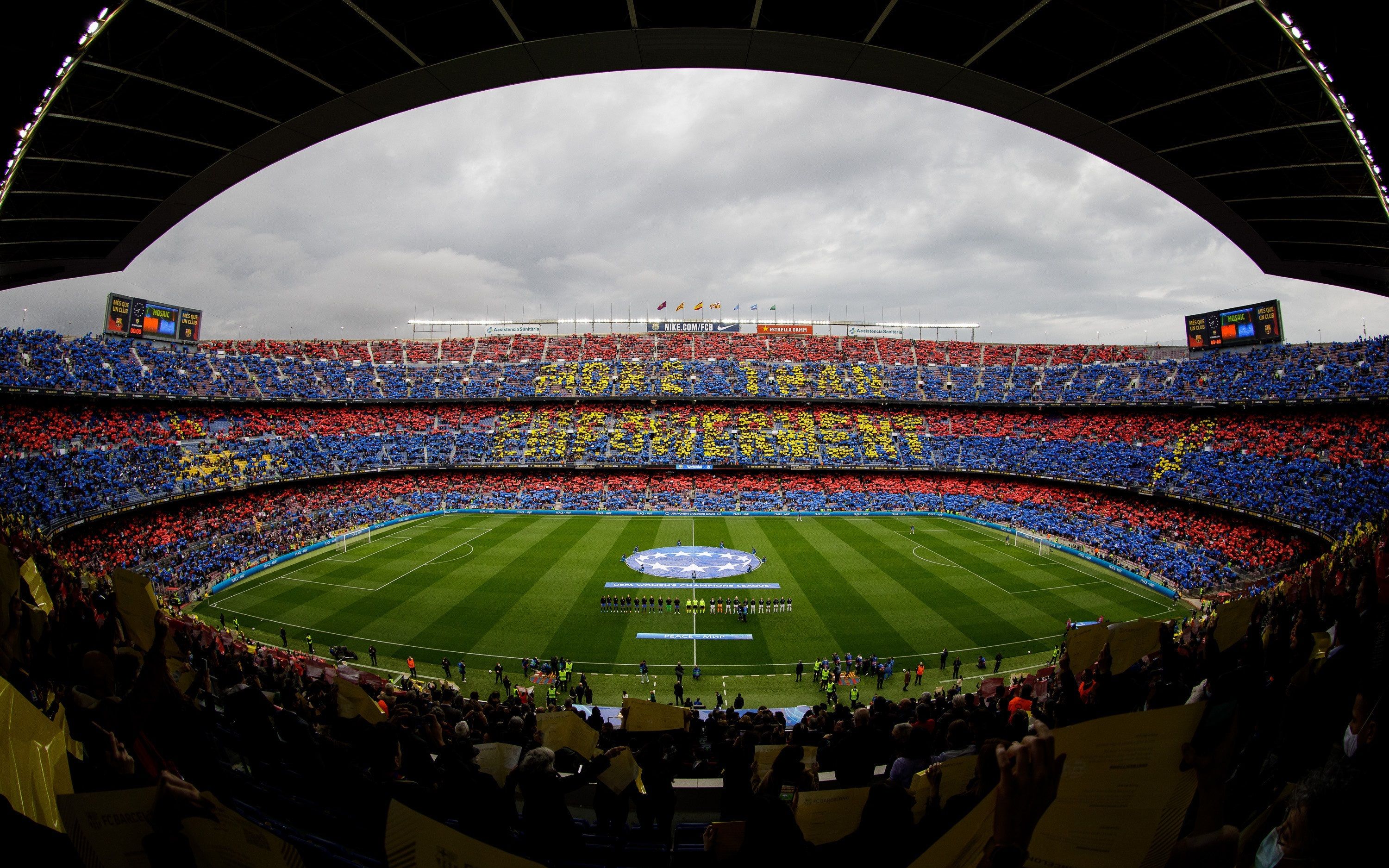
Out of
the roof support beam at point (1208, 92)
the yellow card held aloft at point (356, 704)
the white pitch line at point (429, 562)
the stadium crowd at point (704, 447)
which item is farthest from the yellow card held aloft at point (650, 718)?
the stadium crowd at point (704, 447)

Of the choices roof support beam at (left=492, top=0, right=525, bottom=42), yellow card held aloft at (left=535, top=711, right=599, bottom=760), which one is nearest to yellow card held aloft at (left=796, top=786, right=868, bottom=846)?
yellow card held aloft at (left=535, top=711, right=599, bottom=760)

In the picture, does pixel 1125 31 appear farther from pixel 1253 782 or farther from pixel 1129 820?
pixel 1129 820

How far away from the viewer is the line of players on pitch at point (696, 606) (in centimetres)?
2894

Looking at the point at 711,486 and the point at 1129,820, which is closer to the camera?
the point at 1129,820

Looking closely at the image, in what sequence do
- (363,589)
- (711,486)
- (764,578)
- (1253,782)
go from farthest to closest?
(711,486), (764,578), (363,589), (1253,782)

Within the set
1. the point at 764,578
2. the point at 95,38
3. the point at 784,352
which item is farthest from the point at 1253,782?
the point at 784,352

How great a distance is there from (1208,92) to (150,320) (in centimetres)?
7338

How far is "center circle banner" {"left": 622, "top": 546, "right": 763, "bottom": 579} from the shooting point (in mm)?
34781

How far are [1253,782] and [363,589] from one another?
3663 centimetres

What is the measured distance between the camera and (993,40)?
8289 millimetres

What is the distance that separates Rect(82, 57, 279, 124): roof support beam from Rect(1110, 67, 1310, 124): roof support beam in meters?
14.8

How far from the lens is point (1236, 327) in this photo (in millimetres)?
51812

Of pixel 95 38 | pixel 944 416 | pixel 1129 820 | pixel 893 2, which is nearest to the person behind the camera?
pixel 1129 820

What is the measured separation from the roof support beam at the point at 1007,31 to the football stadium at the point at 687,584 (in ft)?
0.23
